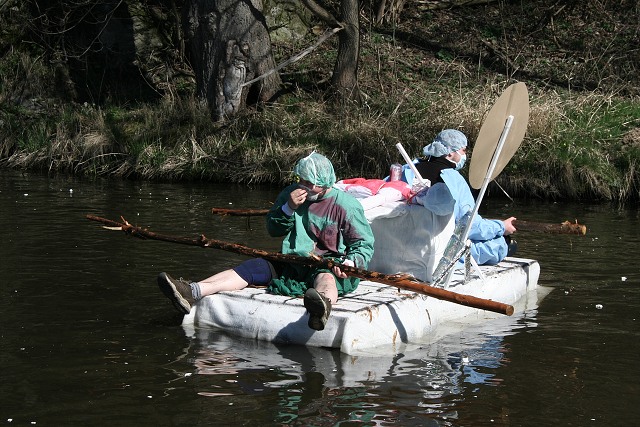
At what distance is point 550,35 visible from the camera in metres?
23.2

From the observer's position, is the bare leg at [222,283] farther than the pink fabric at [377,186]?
No

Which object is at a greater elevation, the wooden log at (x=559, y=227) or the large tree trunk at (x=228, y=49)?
the large tree trunk at (x=228, y=49)

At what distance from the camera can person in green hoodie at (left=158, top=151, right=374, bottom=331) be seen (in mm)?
7785

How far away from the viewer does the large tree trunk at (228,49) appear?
1897 centimetres

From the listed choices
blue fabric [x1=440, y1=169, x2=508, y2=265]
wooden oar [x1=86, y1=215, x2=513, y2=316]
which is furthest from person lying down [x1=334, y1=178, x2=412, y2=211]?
wooden oar [x1=86, y1=215, x2=513, y2=316]

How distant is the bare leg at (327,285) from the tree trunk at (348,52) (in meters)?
11.4

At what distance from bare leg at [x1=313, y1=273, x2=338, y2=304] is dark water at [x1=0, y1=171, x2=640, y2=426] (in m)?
0.39

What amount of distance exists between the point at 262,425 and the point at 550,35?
732 inches

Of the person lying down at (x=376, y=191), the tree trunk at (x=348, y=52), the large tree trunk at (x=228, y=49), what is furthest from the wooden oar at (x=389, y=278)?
the tree trunk at (x=348, y=52)

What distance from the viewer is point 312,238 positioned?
8039 millimetres

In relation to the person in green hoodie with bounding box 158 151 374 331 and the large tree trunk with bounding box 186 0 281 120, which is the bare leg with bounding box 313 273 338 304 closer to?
the person in green hoodie with bounding box 158 151 374 331

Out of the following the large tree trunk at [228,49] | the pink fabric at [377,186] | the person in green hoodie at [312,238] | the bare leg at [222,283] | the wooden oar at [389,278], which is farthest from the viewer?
the large tree trunk at [228,49]

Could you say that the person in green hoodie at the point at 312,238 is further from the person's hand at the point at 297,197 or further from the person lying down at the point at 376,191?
the person lying down at the point at 376,191

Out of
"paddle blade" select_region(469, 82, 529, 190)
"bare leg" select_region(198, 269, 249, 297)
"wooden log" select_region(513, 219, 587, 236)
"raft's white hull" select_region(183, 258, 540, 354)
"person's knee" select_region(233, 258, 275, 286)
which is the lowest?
"raft's white hull" select_region(183, 258, 540, 354)
